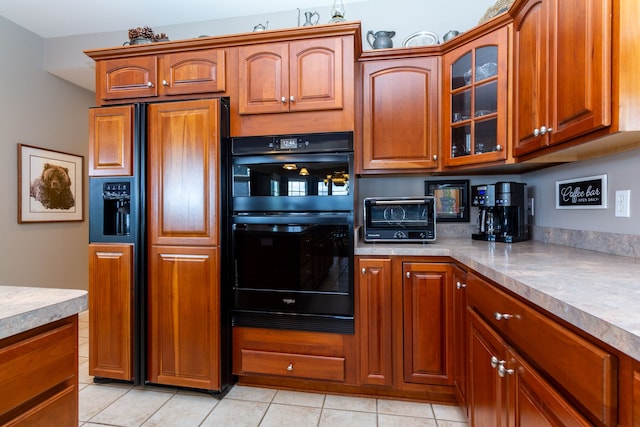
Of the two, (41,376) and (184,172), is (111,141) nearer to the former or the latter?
(184,172)

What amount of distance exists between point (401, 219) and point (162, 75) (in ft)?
5.94

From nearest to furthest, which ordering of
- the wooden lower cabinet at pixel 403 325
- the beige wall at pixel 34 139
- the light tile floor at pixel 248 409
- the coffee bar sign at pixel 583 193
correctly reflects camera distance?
the coffee bar sign at pixel 583 193 → the light tile floor at pixel 248 409 → the wooden lower cabinet at pixel 403 325 → the beige wall at pixel 34 139

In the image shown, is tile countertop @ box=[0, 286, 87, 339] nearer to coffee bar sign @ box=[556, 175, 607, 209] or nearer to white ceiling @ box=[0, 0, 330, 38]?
coffee bar sign @ box=[556, 175, 607, 209]

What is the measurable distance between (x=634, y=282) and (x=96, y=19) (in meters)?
3.80

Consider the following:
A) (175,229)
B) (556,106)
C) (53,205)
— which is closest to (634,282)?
(556,106)

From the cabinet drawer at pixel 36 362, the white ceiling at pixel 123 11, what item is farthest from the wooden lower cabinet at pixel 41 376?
the white ceiling at pixel 123 11

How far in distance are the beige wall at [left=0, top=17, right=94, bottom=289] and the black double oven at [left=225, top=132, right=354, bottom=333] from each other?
2235 millimetres

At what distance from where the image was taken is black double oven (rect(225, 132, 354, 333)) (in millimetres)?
1853

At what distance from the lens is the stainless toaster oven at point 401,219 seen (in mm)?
1991

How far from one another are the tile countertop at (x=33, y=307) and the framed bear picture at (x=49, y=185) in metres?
2.62

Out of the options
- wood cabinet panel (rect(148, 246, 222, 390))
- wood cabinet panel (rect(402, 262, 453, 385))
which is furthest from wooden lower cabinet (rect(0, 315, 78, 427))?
wood cabinet panel (rect(402, 262, 453, 385))

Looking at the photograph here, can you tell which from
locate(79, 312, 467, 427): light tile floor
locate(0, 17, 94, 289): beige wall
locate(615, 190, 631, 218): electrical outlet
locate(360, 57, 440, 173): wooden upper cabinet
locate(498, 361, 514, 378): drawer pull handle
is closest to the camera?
locate(498, 361, 514, 378): drawer pull handle

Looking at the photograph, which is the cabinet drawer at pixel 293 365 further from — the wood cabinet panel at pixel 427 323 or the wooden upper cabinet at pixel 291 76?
the wooden upper cabinet at pixel 291 76

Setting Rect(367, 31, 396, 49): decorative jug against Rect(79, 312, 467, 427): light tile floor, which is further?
Rect(367, 31, 396, 49): decorative jug
